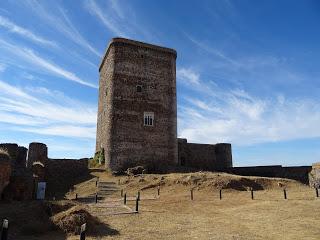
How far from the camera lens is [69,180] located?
27.5 meters

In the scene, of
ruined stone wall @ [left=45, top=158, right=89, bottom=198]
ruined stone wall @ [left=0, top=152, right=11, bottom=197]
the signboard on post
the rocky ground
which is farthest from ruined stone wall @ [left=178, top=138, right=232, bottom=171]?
ruined stone wall @ [left=0, top=152, right=11, bottom=197]

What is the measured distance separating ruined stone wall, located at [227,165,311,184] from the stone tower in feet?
30.7

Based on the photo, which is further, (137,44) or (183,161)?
(183,161)

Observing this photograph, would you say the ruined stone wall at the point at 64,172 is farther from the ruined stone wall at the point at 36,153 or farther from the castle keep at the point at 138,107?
the castle keep at the point at 138,107

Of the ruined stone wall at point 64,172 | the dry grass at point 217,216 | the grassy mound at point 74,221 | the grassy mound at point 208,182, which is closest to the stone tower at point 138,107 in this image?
the ruined stone wall at point 64,172

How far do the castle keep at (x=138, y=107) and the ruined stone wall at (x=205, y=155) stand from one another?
20.1 feet

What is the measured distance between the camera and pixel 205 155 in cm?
4034

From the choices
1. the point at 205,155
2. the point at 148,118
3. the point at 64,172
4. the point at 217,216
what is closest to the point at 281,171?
the point at 205,155

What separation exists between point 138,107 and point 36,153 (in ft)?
34.8

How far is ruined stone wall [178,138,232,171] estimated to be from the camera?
38938 mm

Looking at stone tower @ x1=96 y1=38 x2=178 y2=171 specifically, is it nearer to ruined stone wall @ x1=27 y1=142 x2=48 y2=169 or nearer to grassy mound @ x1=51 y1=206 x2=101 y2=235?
ruined stone wall @ x1=27 y1=142 x2=48 y2=169

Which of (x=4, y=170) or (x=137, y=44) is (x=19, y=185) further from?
(x=137, y=44)

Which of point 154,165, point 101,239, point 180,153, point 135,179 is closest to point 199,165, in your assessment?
point 180,153

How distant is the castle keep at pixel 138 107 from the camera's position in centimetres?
3044
